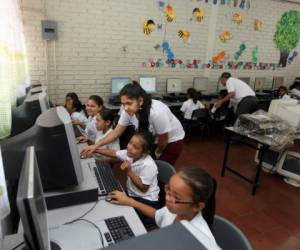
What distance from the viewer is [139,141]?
5.39 ft

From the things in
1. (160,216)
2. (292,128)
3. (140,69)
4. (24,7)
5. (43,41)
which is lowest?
(160,216)

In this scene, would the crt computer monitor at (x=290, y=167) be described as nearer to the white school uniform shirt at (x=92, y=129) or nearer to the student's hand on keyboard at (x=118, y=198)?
the white school uniform shirt at (x=92, y=129)

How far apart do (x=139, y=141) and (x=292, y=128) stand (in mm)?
2081

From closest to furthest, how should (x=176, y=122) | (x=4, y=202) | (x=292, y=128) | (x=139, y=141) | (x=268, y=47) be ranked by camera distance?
1. (x=4, y=202)
2. (x=139, y=141)
3. (x=176, y=122)
4. (x=292, y=128)
5. (x=268, y=47)

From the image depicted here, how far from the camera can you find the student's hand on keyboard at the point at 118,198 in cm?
134

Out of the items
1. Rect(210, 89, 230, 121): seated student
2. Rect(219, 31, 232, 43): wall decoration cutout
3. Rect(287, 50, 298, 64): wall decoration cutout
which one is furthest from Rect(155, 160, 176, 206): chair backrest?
Rect(287, 50, 298, 64): wall decoration cutout

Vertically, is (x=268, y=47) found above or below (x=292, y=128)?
above

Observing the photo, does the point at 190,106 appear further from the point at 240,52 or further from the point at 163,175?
the point at 163,175

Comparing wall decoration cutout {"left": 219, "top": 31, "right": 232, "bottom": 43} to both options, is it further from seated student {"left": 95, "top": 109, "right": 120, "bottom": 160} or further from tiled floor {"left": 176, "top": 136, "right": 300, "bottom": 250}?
seated student {"left": 95, "top": 109, "right": 120, "bottom": 160}

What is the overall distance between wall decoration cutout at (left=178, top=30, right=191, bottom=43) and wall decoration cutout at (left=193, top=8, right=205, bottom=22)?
332 millimetres

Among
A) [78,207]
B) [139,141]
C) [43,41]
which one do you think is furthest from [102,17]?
[78,207]

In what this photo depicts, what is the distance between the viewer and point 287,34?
6.04 m

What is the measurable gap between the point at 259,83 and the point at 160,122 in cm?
481

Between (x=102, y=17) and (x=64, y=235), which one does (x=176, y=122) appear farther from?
(x=102, y=17)
